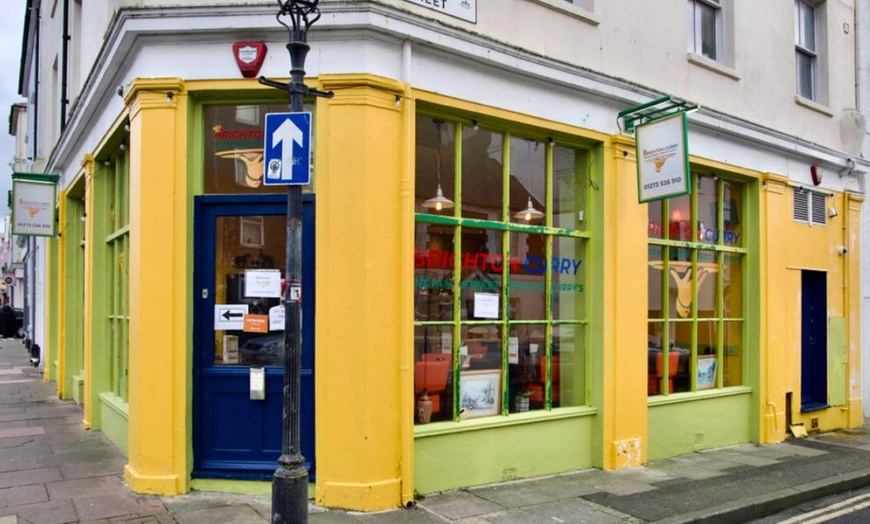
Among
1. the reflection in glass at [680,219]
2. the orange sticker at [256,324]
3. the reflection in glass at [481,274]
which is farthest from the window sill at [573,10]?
the orange sticker at [256,324]

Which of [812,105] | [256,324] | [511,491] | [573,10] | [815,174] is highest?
[573,10]

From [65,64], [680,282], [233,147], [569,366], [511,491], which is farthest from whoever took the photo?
[65,64]

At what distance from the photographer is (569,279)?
340 inches

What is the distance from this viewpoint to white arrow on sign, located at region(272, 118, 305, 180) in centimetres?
531

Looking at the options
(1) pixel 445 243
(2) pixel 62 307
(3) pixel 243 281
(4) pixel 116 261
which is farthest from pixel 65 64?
(1) pixel 445 243

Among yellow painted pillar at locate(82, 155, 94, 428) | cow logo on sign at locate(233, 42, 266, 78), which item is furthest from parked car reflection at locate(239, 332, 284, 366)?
yellow painted pillar at locate(82, 155, 94, 428)

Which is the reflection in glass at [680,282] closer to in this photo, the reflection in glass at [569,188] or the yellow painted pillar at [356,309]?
the reflection in glass at [569,188]

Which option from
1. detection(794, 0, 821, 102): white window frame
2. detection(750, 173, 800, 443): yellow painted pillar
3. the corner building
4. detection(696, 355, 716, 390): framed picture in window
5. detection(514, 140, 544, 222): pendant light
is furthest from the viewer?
detection(794, 0, 821, 102): white window frame

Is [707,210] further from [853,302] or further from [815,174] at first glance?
[853,302]

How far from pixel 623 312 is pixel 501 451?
7.84 feet

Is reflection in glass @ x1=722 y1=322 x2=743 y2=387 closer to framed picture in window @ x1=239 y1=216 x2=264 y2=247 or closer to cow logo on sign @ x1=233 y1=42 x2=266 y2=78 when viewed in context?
framed picture in window @ x1=239 y1=216 x2=264 y2=247

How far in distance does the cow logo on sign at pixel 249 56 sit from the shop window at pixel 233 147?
0.45 metres

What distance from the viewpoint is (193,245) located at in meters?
6.84

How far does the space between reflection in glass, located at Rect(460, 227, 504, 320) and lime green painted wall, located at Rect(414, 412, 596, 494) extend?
1216 mm
